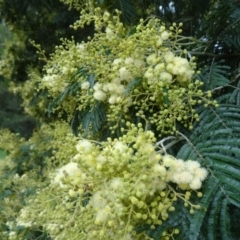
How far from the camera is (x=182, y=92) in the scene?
4.73 ft

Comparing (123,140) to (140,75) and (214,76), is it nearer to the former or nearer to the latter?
(140,75)

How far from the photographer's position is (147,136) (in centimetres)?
125

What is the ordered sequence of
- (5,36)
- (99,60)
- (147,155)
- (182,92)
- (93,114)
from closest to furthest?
(147,155) → (182,92) → (99,60) → (93,114) → (5,36)

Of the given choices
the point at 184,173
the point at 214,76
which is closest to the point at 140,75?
the point at 214,76

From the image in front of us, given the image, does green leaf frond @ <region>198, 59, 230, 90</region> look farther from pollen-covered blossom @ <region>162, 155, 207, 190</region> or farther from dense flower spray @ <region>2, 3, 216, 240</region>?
pollen-covered blossom @ <region>162, 155, 207, 190</region>

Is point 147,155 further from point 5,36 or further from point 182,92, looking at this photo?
point 5,36

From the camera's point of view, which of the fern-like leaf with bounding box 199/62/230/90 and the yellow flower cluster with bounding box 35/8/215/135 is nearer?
the yellow flower cluster with bounding box 35/8/215/135

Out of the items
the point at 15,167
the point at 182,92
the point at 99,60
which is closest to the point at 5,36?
the point at 15,167

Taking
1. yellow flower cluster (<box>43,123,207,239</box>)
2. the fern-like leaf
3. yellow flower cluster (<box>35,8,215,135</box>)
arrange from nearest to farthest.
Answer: yellow flower cluster (<box>43,123,207,239</box>) → yellow flower cluster (<box>35,8,215,135</box>) → the fern-like leaf

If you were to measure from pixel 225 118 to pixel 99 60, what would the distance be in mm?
546

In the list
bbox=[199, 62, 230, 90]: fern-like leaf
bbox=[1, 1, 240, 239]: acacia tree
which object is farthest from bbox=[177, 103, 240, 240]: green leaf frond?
bbox=[199, 62, 230, 90]: fern-like leaf

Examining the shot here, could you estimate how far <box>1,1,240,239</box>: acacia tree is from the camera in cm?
116

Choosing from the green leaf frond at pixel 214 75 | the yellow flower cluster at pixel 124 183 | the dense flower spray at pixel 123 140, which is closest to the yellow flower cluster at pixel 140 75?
the dense flower spray at pixel 123 140

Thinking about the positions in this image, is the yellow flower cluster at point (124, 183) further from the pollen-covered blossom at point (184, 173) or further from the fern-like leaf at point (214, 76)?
the fern-like leaf at point (214, 76)
